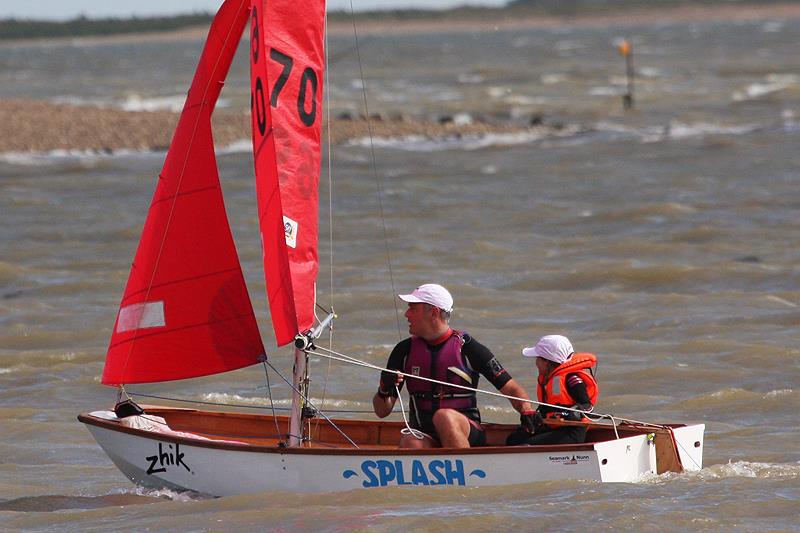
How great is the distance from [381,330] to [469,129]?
19.9 meters

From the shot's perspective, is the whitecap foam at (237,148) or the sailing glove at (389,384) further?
the whitecap foam at (237,148)

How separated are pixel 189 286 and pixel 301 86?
1528 millimetres

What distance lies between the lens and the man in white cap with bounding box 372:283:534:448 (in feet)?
26.9

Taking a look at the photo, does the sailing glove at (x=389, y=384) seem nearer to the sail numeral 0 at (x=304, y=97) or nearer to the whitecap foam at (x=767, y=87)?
the sail numeral 0 at (x=304, y=97)

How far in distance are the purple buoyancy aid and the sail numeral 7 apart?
4.89 ft

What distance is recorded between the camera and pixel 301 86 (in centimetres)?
840

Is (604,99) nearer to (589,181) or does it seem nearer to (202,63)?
(589,181)

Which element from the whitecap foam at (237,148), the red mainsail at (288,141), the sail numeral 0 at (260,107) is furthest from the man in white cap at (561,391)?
the whitecap foam at (237,148)

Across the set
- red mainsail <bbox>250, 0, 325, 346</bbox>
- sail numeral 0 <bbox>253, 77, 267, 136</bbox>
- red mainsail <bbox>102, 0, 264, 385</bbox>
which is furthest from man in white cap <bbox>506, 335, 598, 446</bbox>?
sail numeral 0 <bbox>253, 77, 267, 136</bbox>

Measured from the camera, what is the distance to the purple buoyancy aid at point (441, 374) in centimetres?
831

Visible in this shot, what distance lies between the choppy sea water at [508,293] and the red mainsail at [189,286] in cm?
90

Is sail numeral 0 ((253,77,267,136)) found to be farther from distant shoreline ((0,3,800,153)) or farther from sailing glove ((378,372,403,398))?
distant shoreline ((0,3,800,153))

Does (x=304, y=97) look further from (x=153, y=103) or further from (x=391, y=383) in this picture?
(x=153, y=103)

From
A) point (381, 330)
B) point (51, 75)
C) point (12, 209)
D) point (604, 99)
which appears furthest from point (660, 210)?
point (51, 75)
